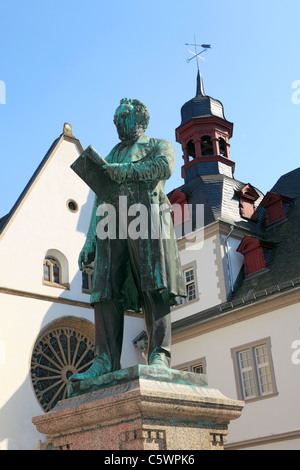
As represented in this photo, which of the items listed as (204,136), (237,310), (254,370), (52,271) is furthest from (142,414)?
(204,136)

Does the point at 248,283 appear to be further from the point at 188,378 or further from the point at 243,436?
the point at 188,378

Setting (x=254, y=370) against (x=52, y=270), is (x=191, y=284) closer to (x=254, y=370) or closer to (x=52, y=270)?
(x=52, y=270)

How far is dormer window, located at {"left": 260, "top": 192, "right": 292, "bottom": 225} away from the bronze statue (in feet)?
63.8

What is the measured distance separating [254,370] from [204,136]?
13.5 meters

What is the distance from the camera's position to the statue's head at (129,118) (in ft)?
18.4

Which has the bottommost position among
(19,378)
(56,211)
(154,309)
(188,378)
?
(188,378)

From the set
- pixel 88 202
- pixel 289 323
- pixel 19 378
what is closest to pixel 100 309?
pixel 289 323

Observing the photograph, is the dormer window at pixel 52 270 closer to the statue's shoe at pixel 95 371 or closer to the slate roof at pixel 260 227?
the slate roof at pixel 260 227

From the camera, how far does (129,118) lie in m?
5.62

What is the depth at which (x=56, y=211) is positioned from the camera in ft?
77.4

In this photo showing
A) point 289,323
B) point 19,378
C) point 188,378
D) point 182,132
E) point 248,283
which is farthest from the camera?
point 182,132

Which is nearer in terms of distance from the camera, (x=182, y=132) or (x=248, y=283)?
(x=248, y=283)

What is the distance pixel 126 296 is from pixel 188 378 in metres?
0.84

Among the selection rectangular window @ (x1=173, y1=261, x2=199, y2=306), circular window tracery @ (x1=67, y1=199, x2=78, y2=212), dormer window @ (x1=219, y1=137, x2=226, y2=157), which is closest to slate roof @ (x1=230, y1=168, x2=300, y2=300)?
rectangular window @ (x1=173, y1=261, x2=199, y2=306)
